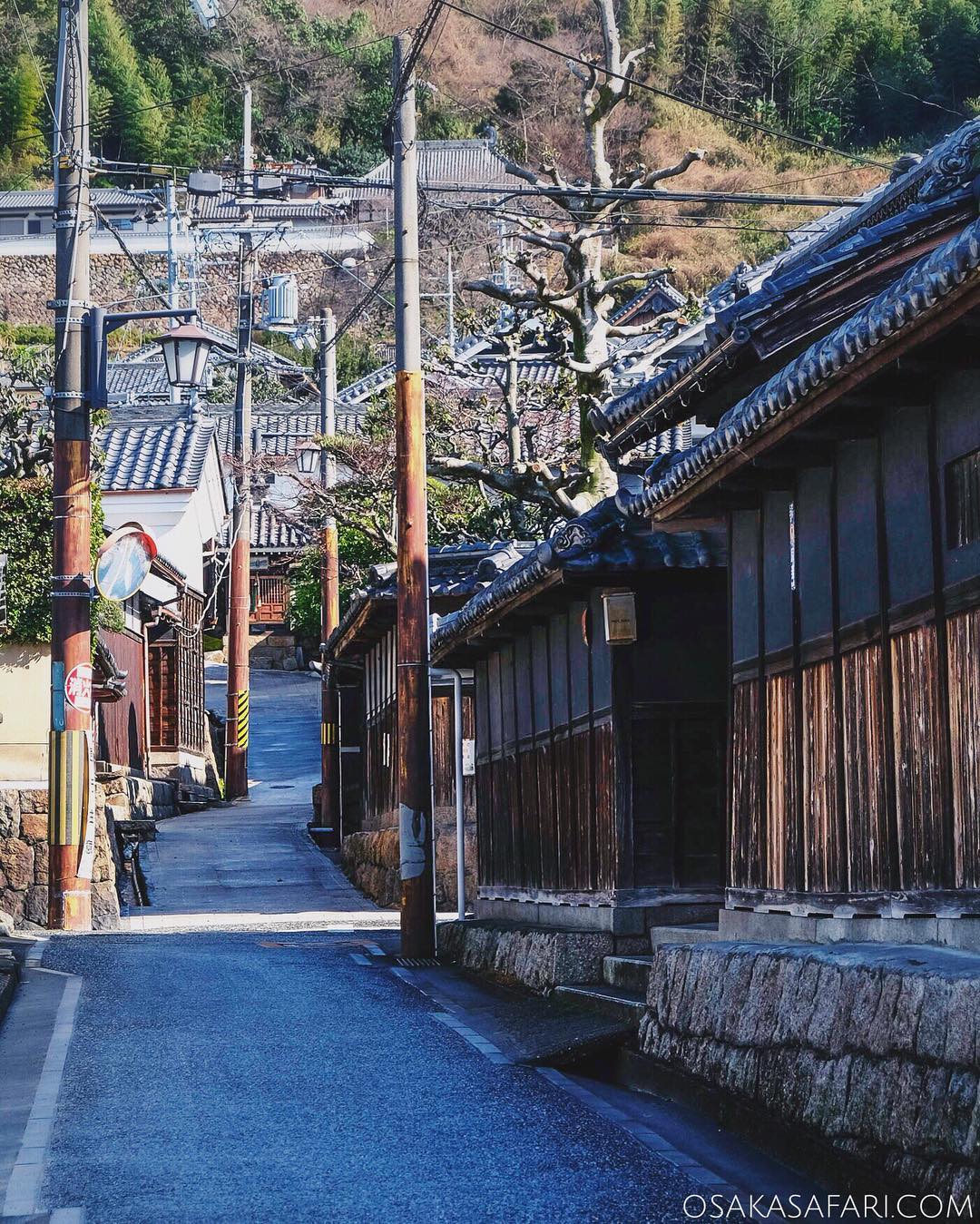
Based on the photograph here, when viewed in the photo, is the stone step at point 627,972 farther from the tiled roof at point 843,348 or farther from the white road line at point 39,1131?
the white road line at point 39,1131

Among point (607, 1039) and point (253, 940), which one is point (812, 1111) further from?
point (253, 940)

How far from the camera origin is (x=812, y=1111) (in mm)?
8039

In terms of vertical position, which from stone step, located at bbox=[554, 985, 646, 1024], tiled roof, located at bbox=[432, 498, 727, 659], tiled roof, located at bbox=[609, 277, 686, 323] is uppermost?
tiled roof, located at bbox=[609, 277, 686, 323]

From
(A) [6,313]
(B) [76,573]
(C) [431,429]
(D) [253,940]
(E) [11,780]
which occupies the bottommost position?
(D) [253,940]

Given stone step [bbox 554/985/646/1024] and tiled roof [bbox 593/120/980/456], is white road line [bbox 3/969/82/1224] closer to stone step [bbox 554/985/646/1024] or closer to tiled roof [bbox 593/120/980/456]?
stone step [bbox 554/985/646/1024]

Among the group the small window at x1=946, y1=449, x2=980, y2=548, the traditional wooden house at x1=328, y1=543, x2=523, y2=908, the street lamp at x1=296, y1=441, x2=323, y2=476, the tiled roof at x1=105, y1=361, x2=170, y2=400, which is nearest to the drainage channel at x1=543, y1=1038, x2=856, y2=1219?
the small window at x1=946, y1=449, x2=980, y2=548

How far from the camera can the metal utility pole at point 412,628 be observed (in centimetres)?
1891

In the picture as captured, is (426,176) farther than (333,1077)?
Yes

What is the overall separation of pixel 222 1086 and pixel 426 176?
76129mm

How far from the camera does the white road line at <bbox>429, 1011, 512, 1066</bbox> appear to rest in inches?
468

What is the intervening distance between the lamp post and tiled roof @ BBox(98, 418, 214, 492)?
22674 mm

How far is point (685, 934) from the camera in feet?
45.1

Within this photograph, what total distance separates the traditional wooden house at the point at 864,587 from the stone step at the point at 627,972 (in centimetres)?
127

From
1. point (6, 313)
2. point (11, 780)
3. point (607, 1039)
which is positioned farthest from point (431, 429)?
point (6, 313)
